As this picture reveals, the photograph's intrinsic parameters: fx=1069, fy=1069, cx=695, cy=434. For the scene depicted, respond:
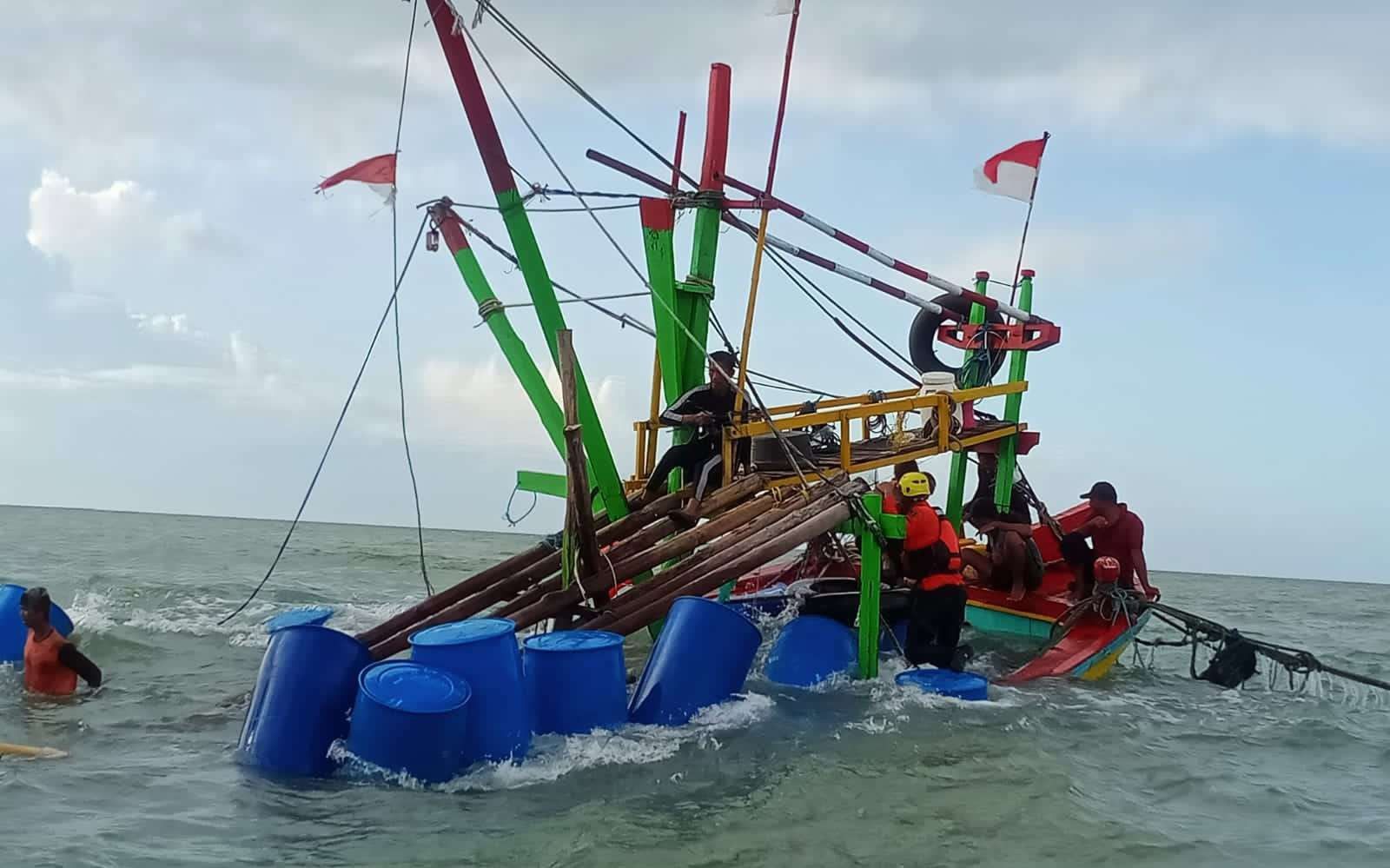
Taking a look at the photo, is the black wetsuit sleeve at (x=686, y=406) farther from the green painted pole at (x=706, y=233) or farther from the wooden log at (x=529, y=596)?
the wooden log at (x=529, y=596)

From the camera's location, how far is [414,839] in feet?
19.1

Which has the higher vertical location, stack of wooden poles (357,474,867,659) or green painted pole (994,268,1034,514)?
green painted pole (994,268,1034,514)

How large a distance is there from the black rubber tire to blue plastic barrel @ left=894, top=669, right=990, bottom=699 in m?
6.00

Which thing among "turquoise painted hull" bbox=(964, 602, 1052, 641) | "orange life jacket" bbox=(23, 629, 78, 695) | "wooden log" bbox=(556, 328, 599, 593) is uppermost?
"wooden log" bbox=(556, 328, 599, 593)

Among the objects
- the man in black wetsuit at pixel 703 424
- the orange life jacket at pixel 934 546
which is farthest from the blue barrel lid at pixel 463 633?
the orange life jacket at pixel 934 546

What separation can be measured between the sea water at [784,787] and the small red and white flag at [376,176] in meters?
4.65

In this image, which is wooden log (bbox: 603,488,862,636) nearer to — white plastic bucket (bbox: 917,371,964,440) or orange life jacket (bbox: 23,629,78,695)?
white plastic bucket (bbox: 917,371,964,440)

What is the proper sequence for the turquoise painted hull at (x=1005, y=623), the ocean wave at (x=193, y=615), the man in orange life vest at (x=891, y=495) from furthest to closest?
the ocean wave at (x=193, y=615) → the turquoise painted hull at (x=1005, y=623) → the man in orange life vest at (x=891, y=495)

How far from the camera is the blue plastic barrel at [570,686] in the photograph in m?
7.36

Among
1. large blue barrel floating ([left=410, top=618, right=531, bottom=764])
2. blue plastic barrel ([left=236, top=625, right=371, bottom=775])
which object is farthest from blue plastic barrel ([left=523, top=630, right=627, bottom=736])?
blue plastic barrel ([left=236, top=625, right=371, bottom=775])

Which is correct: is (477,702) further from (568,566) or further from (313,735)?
(568,566)

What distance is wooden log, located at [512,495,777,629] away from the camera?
28.4 feet

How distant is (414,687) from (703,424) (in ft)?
17.0

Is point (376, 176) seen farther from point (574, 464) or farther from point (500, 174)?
point (574, 464)
